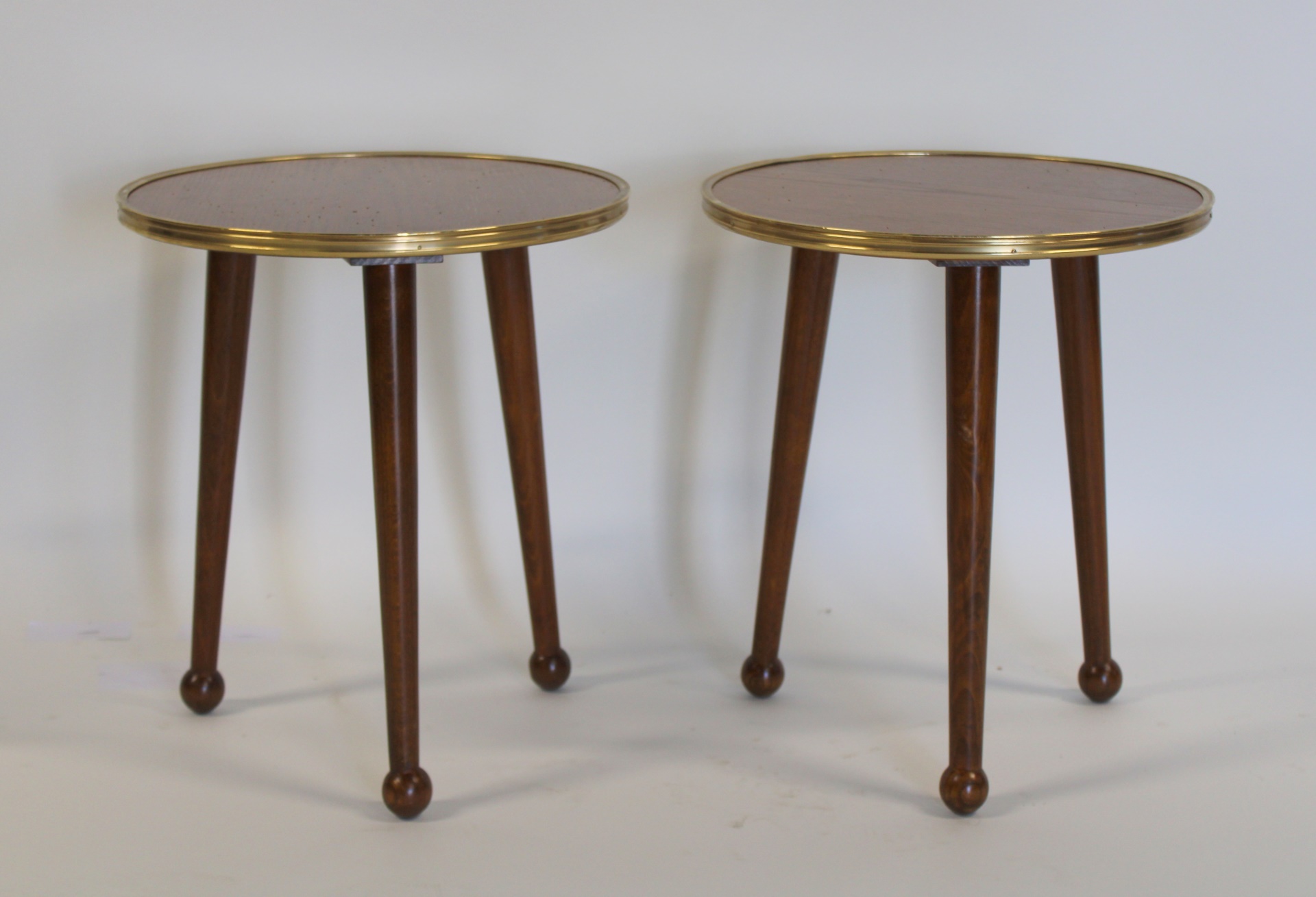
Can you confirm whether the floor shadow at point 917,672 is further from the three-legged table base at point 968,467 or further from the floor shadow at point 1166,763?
the floor shadow at point 1166,763

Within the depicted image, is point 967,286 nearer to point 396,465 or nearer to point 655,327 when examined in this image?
point 396,465

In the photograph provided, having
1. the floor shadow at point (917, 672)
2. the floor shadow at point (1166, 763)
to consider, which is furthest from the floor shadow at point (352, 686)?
the floor shadow at point (1166, 763)

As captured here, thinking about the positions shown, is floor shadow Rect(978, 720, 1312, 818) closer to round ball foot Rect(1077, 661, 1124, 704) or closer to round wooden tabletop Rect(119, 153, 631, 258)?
round ball foot Rect(1077, 661, 1124, 704)

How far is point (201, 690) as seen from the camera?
6.96ft

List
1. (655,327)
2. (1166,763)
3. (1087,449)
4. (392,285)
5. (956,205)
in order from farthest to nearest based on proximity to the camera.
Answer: (655,327) < (1087,449) < (1166,763) < (956,205) < (392,285)

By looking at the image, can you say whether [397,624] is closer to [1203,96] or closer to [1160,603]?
[1160,603]

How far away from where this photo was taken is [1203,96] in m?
2.45

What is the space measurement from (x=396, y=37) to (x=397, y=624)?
1.06 m

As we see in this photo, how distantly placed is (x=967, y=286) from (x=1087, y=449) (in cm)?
50

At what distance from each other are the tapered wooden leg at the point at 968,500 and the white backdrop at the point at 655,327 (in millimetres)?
546

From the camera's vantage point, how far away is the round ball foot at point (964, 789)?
1.83m

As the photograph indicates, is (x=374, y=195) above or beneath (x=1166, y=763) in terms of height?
above

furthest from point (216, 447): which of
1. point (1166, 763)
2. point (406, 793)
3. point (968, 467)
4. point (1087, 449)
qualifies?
point (1166, 763)

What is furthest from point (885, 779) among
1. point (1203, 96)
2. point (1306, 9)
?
point (1306, 9)
